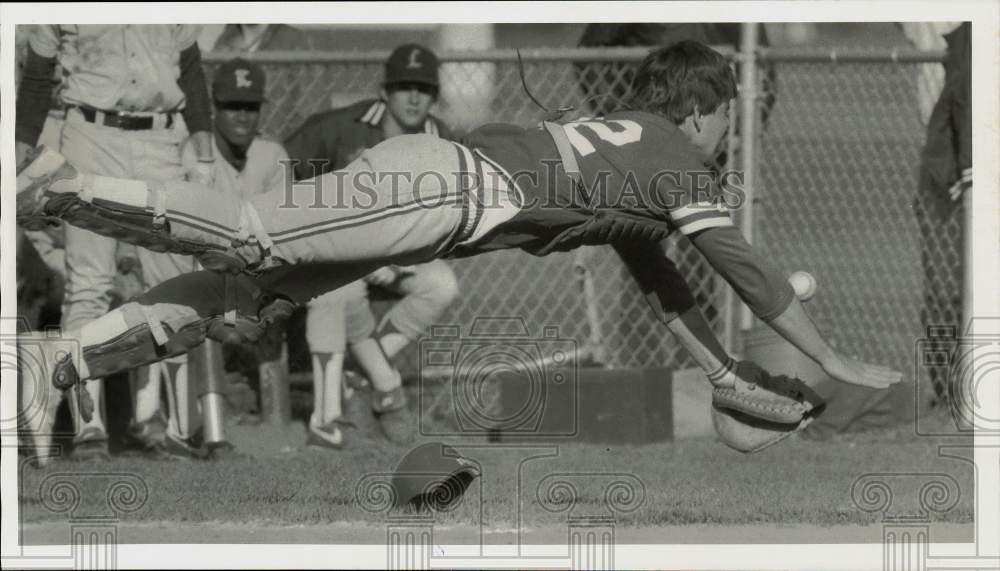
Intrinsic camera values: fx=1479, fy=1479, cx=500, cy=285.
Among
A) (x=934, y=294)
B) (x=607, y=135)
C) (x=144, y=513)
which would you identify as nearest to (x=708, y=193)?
(x=607, y=135)

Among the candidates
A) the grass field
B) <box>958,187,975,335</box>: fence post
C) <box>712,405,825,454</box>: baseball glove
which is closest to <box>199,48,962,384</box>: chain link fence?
<box>958,187,975,335</box>: fence post

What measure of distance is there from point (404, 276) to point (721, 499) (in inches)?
96.0

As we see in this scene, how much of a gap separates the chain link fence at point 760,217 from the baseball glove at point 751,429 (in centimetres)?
278

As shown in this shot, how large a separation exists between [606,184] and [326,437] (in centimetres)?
323

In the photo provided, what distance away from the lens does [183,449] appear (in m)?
7.51

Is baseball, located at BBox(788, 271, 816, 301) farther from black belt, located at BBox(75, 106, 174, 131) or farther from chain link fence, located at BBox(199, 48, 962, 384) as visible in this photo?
black belt, located at BBox(75, 106, 174, 131)

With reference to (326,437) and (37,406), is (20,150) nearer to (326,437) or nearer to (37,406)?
(37,406)

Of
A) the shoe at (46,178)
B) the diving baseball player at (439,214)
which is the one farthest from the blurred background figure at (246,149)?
the shoe at (46,178)

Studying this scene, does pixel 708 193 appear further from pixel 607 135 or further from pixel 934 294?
pixel 934 294

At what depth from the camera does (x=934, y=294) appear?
9.13 m

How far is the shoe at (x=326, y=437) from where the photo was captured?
7.78 metres

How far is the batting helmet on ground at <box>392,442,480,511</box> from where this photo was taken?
5.99 metres

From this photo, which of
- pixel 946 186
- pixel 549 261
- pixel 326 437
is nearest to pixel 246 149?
pixel 326 437

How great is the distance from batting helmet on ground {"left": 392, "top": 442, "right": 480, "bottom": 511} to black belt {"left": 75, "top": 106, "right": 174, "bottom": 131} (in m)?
2.46
